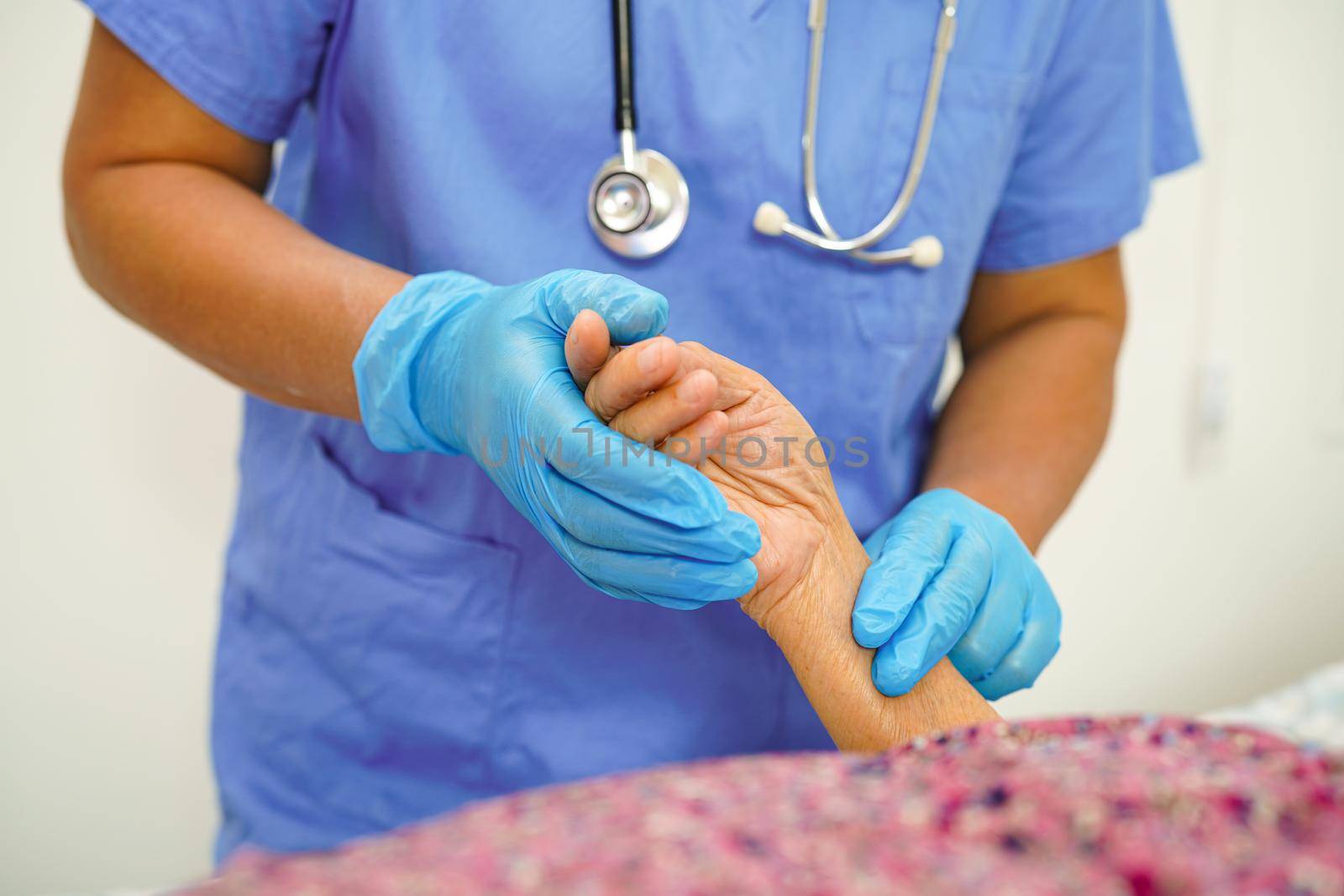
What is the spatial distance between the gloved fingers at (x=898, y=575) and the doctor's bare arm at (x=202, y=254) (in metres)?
0.45

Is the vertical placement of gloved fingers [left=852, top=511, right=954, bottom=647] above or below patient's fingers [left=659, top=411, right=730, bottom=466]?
below

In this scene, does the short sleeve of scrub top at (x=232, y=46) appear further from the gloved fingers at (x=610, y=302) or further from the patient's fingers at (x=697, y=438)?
the patient's fingers at (x=697, y=438)

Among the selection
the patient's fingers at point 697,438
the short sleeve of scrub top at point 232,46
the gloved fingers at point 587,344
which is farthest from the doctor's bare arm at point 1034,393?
the short sleeve of scrub top at point 232,46

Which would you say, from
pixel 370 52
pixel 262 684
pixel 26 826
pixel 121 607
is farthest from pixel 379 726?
pixel 26 826

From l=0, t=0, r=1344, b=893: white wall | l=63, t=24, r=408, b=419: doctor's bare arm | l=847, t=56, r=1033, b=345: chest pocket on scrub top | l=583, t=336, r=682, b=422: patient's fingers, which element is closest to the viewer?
l=583, t=336, r=682, b=422: patient's fingers

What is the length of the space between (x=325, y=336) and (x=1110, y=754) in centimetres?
63

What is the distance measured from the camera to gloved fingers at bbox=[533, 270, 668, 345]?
0.70 metres

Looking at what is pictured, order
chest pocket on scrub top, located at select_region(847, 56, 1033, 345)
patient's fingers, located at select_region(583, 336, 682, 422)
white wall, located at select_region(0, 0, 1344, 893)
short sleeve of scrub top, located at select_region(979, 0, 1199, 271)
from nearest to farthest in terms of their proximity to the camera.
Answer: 1. patient's fingers, located at select_region(583, 336, 682, 422)
2. chest pocket on scrub top, located at select_region(847, 56, 1033, 345)
3. short sleeve of scrub top, located at select_region(979, 0, 1199, 271)
4. white wall, located at select_region(0, 0, 1344, 893)

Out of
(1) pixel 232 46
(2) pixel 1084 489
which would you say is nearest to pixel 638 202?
(1) pixel 232 46

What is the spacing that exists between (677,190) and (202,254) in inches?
15.8

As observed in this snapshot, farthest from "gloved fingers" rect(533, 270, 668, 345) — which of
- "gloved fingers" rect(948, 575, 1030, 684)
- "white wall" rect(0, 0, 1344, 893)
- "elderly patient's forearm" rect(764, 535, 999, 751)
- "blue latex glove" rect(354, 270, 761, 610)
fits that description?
"white wall" rect(0, 0, 1344, 893)

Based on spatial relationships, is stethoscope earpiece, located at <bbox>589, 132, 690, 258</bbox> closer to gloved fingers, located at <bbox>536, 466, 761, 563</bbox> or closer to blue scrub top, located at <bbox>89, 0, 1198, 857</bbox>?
blue scrub top, located at <bbox>89, 0, 1198, 857</bbox>

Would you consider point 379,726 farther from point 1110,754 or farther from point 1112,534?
point 1112,534

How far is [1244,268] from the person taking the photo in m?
1.85
